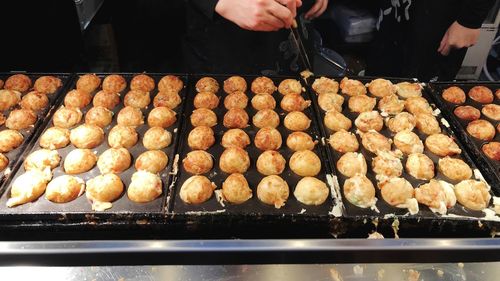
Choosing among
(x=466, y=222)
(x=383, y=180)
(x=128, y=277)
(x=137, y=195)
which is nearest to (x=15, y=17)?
(x=137, y=195)

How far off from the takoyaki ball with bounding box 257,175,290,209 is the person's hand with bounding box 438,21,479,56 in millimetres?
2709

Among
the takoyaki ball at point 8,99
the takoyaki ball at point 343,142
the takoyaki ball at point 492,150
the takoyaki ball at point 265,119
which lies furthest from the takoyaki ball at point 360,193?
the takoyaki ball at point 8,99

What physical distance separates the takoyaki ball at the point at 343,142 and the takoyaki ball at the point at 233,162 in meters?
0.54

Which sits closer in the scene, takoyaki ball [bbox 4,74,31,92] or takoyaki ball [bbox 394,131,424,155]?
takoyaki ball [bbox 394,131,424,155]

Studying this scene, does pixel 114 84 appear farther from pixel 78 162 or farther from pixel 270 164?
pixel 270 164

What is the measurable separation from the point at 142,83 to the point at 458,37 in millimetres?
2926

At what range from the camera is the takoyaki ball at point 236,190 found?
205 centimetres

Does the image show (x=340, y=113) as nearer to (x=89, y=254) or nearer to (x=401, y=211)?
(x=401, y=211)

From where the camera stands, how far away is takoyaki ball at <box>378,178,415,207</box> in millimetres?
2055

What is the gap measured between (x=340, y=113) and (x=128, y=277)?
1.57 meters

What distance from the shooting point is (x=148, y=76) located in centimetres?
285

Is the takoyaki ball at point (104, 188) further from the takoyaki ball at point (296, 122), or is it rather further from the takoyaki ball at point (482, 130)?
the takoyaki ball at point (482, 130)

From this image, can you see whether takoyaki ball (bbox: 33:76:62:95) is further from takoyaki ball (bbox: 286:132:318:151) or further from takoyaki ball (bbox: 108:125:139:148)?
takoyaki ball (bbox: 286:132:318:151)

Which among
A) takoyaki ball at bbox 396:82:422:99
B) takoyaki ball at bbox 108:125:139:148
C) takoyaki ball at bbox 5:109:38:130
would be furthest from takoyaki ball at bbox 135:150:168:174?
takoyaki ball at bbox 396:82:422:99
